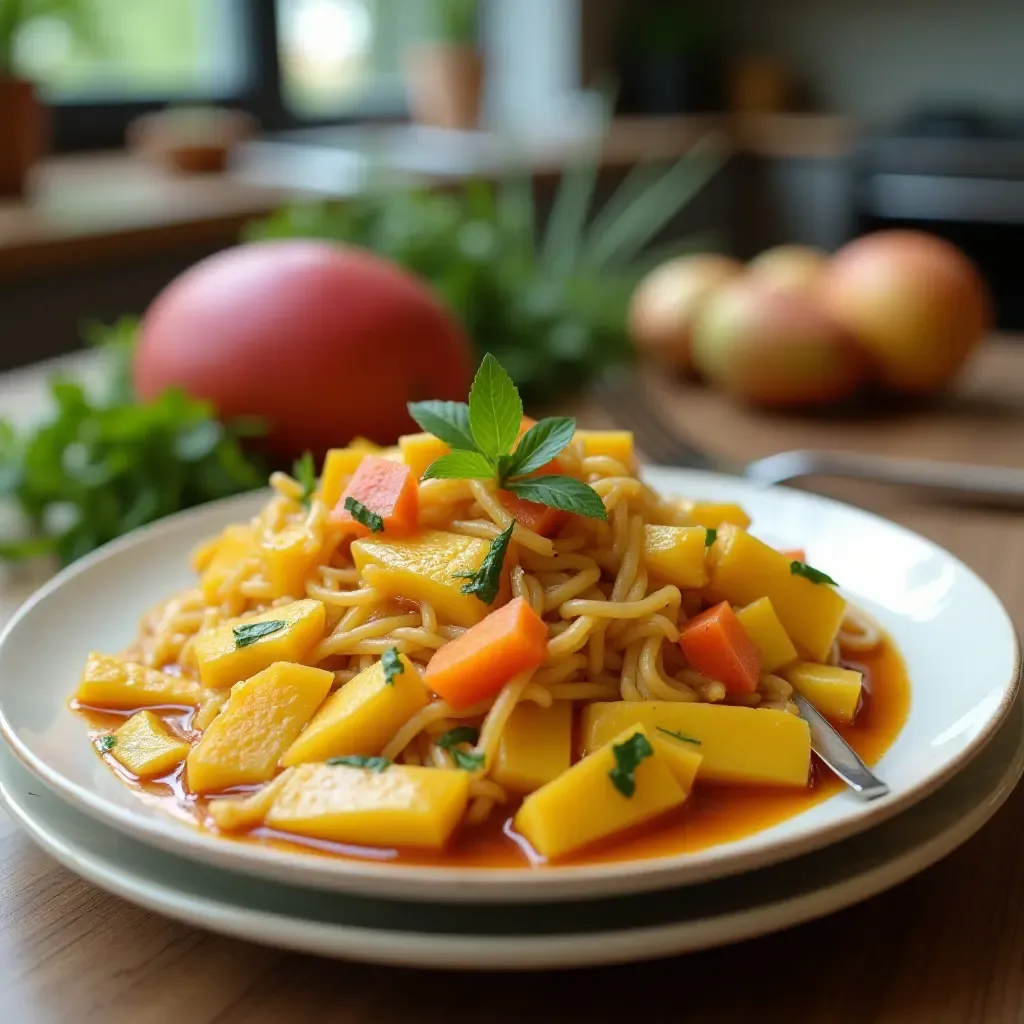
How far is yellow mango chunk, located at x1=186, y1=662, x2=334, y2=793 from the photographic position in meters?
0.86

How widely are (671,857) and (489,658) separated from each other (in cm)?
22

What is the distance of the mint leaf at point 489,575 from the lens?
3.17ft

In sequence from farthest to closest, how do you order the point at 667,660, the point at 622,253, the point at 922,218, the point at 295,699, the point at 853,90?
1. the point at 853,90
2. the point at 922,218
3. the point at 622,253
4. the point at 667,660
5. the point at 295,699

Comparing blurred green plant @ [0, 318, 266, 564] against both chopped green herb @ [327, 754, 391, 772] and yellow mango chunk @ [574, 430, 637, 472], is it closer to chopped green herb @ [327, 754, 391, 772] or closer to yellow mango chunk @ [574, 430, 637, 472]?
yellow mango chunk @ [574, 430, 637, 472]

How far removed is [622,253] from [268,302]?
1.47 metres

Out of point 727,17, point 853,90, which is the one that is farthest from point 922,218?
point 727,17

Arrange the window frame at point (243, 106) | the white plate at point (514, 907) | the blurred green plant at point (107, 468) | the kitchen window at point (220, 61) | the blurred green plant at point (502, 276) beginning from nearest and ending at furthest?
the white plate at point (514, 907)
the blurred green plant at point (107, 468)
the blurred green plant at point (502, 276)
the kitchen window at point (220, 61)
the window frame at point (243, 106)

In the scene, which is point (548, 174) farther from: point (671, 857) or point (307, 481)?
point (671, 857)

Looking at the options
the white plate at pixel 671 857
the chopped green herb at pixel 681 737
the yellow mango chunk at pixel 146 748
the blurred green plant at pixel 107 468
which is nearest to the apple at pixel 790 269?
the white plate at pixel 671 857

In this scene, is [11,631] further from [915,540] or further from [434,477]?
[915,540]

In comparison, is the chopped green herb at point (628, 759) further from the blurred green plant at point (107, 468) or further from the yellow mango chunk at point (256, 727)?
the blurred green plant at point (107, 468)

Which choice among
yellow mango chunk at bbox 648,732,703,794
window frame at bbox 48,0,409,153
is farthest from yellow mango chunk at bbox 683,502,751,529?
window frame at bbox 48,0,409,153

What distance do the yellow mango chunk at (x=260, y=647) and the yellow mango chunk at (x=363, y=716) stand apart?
83 mm

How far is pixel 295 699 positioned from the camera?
0.91 meters
